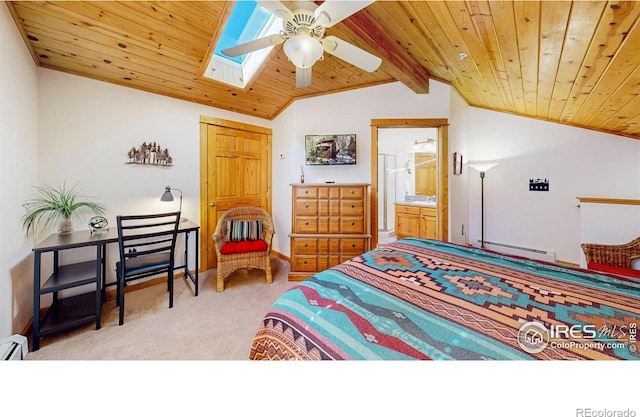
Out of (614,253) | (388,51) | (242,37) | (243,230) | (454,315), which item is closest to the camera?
(454,315)

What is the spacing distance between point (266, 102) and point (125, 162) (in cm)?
191

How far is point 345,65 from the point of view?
8.34ft

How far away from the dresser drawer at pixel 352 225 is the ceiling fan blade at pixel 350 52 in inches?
64.1

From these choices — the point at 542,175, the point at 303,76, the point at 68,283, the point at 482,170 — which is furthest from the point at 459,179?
the point at 68,283

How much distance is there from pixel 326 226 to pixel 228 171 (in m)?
1.74

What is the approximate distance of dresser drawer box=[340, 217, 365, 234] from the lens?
2781mm

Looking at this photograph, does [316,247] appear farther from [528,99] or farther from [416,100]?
[528,99]

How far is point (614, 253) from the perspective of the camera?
2.01 m

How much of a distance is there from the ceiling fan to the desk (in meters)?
1.92

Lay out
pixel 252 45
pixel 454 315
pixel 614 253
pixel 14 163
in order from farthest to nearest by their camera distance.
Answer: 1. pixel 614 253
2. pixel 14 163
3. pixel 252 45
4. pixel 454 315

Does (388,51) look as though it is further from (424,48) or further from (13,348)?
(13,348)

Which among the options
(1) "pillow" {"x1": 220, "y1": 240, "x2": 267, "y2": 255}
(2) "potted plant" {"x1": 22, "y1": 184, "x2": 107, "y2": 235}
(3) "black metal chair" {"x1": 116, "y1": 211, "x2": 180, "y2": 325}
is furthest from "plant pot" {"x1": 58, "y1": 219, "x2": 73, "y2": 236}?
(1) "pillow" {"x1": 220, "y1": 240, "x2": 267, "y2": 255}
